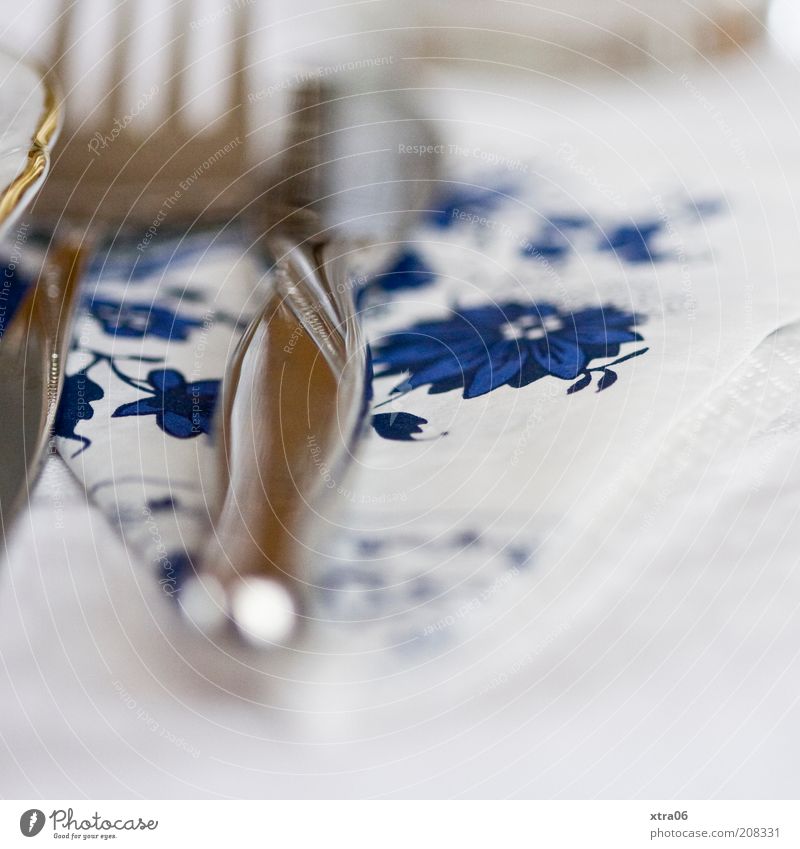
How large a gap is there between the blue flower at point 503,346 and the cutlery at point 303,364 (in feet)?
0.09

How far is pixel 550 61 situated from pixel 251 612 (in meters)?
0.37

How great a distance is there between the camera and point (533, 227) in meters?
0.46

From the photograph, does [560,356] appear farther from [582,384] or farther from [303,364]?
[303,364]

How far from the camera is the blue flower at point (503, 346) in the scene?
469 mm

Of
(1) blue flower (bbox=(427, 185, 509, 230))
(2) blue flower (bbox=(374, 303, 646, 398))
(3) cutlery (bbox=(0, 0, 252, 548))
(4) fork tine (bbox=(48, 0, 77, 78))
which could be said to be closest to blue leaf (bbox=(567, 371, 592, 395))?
(2) blue flower (bbox=(374, 303, 646, 398))

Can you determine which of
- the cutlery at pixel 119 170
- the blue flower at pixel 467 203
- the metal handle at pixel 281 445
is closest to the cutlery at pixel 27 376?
the cutlery at pixel 119 170

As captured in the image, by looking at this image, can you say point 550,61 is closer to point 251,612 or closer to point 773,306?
point 773,306

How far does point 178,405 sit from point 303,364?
79 mm

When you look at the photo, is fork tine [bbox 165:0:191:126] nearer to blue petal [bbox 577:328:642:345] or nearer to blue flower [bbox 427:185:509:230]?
blue flower [bbox 427:185:509:230]

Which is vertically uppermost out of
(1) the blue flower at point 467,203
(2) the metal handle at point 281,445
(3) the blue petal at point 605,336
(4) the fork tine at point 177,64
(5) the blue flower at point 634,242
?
(4) the fork tine at point 177,64

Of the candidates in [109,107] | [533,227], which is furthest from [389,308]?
[109,107]

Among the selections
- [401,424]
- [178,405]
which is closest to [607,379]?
[401,424]

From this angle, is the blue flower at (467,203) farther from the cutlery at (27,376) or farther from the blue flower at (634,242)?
the cutlery at (27,376)

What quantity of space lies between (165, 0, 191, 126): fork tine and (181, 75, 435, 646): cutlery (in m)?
0.07
